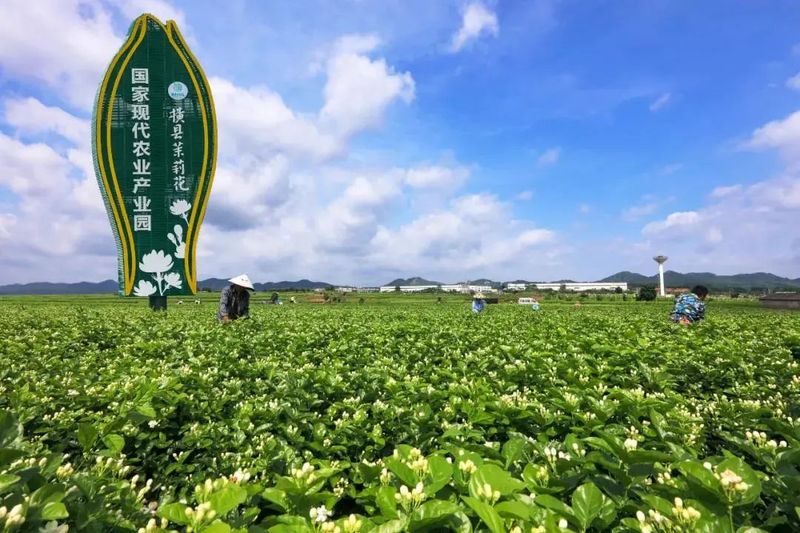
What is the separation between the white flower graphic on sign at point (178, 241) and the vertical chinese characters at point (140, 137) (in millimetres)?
1450

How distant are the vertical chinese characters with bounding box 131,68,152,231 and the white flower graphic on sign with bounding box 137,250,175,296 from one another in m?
1.35

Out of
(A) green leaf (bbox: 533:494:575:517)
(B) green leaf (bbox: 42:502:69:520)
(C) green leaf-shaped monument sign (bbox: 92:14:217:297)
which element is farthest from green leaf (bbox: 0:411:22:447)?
(C) green leaf-shaped monument sign (bbox: 92:14:217:297)

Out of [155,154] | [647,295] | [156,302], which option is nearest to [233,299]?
[156,302]

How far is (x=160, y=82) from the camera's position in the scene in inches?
700

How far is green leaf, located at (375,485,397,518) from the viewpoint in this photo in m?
1.67

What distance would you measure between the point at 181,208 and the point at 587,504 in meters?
19.8

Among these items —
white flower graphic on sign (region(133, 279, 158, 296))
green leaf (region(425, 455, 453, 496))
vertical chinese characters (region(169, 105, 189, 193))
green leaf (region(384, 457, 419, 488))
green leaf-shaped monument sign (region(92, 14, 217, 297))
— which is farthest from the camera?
white flower graphic on sign (region(133, 279, 158, 296))

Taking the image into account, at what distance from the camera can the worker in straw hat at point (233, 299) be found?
11.6 metres

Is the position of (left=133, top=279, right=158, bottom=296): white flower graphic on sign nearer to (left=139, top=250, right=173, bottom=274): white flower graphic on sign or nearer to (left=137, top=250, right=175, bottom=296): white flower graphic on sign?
(left=137, top=250, right=175, bottom=296): white flower graphic on sign

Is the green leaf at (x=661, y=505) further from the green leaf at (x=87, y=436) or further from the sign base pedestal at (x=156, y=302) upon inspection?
the sign base pedestal at (x=156, y=302)

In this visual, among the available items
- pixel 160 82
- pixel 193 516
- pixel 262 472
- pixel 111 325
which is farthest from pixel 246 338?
pixel 160 82

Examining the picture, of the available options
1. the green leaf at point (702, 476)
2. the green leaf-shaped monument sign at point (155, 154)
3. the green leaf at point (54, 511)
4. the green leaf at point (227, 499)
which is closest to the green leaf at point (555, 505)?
the green leaf at point (702, 476)

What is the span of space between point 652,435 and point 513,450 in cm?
118

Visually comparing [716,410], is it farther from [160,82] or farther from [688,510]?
[160,82]
